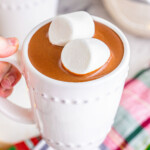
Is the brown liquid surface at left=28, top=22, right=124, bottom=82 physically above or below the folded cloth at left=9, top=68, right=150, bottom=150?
above

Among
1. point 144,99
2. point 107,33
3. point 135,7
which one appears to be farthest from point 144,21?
point 107,33

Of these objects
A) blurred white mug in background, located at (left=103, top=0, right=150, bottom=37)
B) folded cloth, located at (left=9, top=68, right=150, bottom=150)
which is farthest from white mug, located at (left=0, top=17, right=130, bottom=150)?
blurred white mug in background, located at (left=103, top=0, right=150, bottom=37)

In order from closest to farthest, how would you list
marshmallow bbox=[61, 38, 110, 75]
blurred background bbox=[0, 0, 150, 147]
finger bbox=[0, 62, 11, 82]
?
marshmallow bbox=[61, 38, 110, 75] < finger bbox=[0, 62, 11, 82] < blurred background bbox=[0, 0, 150, 147]

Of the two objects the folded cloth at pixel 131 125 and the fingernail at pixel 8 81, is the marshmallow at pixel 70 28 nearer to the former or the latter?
the fingernail at pixel 8 81

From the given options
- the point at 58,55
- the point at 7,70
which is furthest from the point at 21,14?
the point at 58,55

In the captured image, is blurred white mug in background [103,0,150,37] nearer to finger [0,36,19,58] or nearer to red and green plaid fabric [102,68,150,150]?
red and green plaid fabric [102,68,150,150]

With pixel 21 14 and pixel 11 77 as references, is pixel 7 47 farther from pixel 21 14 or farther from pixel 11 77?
pixel 21 14

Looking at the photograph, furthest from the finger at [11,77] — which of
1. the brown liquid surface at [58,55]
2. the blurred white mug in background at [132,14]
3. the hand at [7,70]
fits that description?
the blurred white mug in background at [132,14]
